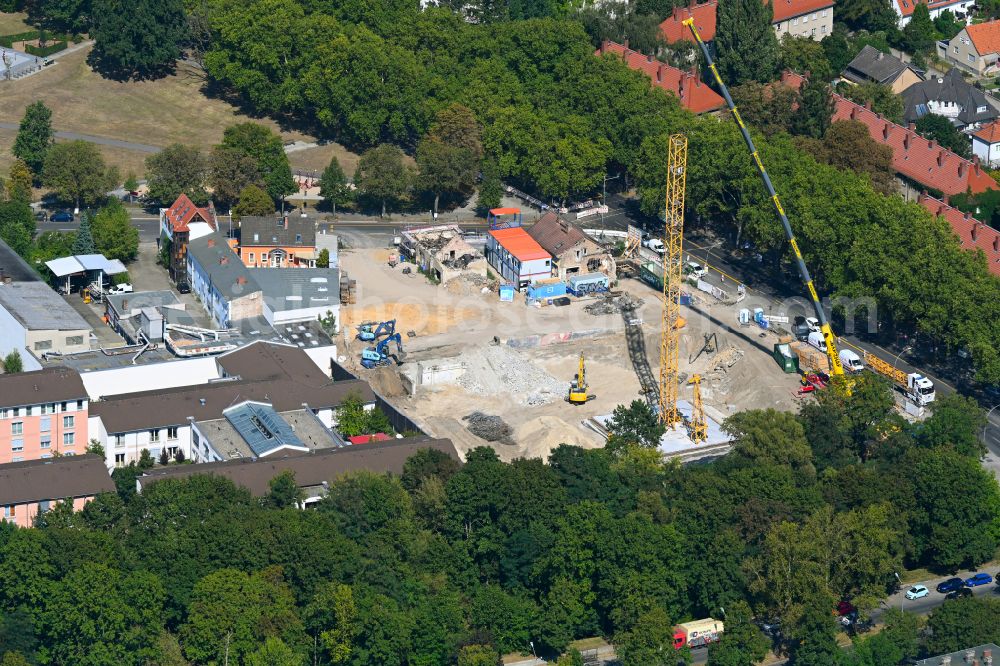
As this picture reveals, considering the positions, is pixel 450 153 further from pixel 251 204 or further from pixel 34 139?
pixel 34 139

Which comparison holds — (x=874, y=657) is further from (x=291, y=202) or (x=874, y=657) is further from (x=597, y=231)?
(x=291, y=202)

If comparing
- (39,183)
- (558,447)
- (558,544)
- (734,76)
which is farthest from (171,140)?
(558,544)

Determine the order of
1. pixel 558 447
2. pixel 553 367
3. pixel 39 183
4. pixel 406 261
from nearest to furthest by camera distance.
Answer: pixel 558 447 → pixel 553 367 → pixel 406 261 → pixel 39 183

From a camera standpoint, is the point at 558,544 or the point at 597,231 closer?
the point at 558,544

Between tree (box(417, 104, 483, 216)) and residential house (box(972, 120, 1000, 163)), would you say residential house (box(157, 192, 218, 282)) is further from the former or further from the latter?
residential house (box(972, 120, 1000, 163))

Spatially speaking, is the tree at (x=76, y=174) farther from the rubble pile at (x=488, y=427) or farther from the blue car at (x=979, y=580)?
the blue car at (x=979, y=580)

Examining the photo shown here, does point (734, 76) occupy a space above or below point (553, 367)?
above

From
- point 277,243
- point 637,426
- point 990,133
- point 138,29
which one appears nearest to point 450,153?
point 277,243
